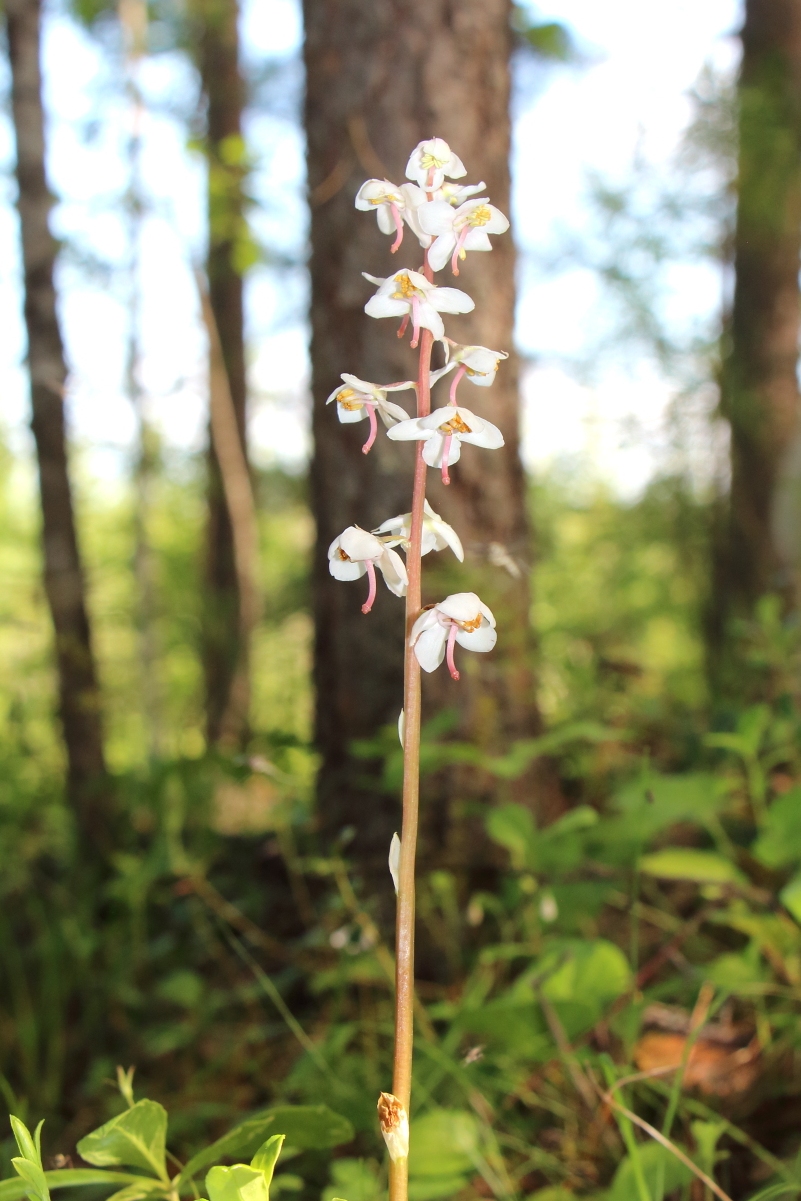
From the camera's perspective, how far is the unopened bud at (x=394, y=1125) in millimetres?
653

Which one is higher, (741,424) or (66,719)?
(741,424)

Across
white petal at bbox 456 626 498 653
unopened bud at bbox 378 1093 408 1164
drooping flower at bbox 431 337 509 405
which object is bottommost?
unopened bud at bbox 378 1093 408 1164

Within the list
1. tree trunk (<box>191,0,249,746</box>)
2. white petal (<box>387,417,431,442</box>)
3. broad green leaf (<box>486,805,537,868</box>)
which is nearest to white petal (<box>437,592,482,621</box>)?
white petal (<box>387,417,431,442</box>)

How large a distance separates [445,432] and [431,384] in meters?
0.04

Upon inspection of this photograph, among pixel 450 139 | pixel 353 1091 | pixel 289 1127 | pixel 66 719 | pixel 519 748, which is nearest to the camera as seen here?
pixel 289 1127

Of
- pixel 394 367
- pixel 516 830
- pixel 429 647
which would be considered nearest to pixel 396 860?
pixel 429 647

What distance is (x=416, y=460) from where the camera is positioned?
0.73 m

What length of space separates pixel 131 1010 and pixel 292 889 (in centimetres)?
44

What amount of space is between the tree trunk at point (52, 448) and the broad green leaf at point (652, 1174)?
1727mm

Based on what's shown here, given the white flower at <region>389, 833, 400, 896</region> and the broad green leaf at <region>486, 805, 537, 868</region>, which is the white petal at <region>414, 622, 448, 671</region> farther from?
the broad green leaf at <region>486, 805, 537, 868</region>

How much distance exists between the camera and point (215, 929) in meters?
2.00

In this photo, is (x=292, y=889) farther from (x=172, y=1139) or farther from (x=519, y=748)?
(x=519, y=748)

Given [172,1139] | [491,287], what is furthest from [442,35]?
[172,1139]

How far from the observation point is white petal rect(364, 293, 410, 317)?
750 millimetres
